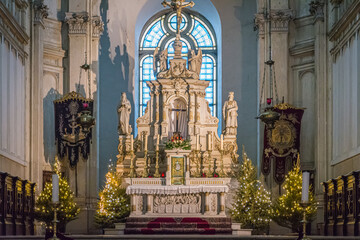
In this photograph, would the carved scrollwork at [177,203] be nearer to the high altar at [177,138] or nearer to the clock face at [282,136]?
the high altar at [177,138]

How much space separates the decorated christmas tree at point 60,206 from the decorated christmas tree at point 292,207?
7.64m

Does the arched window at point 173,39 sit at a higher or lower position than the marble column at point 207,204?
higher

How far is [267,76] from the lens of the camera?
29.7 m

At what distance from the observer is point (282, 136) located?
28.1 meters

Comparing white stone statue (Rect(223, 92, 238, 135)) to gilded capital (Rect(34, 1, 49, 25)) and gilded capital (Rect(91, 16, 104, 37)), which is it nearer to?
gilded capital (Rect(91, 16, 104, 37))

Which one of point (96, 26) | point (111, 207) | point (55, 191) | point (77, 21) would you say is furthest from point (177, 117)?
point (55, 191)

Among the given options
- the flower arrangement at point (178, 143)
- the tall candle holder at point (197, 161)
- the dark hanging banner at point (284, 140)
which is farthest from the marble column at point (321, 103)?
the flower arrangement at point (178, 143)

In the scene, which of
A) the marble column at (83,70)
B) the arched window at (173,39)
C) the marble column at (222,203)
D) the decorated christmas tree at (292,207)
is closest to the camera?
the decorated christmas tree at (292,207)

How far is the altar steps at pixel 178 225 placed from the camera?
23562mm

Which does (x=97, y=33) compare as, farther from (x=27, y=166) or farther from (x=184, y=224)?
(x=184, y=224)

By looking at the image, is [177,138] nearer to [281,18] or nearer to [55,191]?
[281,18]

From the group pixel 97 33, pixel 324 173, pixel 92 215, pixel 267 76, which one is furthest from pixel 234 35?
pixel 92 215

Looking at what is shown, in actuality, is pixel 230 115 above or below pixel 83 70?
below

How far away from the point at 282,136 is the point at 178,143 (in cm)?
456
